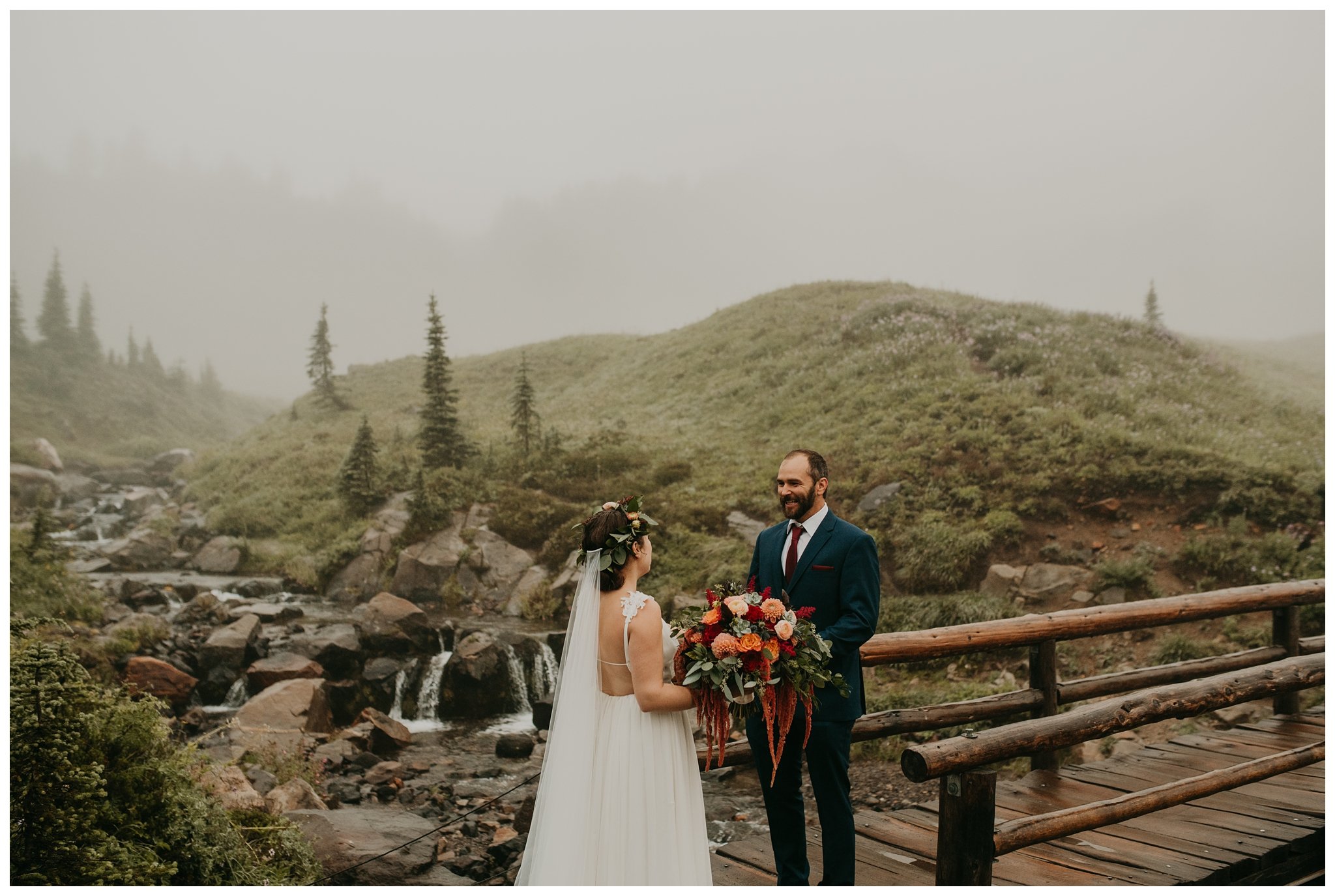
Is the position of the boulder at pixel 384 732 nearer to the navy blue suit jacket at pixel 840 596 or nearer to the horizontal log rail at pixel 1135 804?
the navy blue suit jacket at pixel 840 596

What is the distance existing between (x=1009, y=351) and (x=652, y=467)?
5842mm

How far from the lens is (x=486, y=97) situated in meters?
13.3

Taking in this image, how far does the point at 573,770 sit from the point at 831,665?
1247mm

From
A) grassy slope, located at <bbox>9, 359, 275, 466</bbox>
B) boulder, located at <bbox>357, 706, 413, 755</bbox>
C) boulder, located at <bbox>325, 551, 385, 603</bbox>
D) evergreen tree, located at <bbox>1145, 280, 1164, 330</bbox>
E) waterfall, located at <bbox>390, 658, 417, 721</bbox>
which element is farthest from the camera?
evergreen tree, located at <bbox>1145, 280, 1164, 330</bbox>

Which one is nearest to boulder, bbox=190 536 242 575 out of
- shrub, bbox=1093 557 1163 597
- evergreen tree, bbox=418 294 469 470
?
evergreen tree, bbox=418 294 469 470

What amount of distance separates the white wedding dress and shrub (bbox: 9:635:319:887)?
10.6 feet

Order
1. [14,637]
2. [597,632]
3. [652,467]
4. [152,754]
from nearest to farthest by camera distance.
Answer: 1. [597,632]
2. [152,754]
3. [14,637]
4. [652,467]

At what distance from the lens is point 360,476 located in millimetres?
11945

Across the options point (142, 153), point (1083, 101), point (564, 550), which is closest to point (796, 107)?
point (1083, 101)

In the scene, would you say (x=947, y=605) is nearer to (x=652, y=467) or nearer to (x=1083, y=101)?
(x=652, y=467)

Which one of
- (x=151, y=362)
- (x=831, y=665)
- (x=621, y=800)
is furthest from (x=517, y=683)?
(x=151, y=362)

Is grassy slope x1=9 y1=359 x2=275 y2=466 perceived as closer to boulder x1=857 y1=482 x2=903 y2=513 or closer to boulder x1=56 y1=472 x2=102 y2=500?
boulder x1=56 y1=472 x2=102 y2=500

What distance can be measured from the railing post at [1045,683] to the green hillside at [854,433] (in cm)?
522

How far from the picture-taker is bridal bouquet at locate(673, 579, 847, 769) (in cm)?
341
